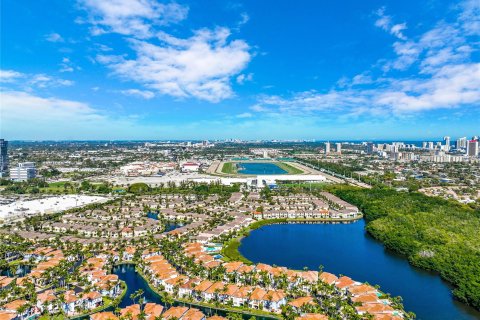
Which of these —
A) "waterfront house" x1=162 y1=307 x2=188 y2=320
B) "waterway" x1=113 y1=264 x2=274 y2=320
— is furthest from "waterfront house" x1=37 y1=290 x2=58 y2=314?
"waterfront house" x1=162 y1=307 x2=188 y2=320

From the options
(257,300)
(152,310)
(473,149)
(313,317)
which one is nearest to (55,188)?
(152,310)

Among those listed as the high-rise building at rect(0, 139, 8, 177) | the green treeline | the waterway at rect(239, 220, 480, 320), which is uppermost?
the high-rise building at rect(0, 139, 8, 177)

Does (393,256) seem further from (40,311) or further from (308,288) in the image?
(40,311)

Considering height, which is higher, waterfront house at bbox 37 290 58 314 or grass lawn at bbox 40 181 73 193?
grass lawn at bbox 40 181 73 193

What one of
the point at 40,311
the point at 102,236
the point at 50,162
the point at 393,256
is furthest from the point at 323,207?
the point at 50,162

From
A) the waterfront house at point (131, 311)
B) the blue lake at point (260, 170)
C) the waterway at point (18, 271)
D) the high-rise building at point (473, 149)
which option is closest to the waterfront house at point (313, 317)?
the waterfront house at point (131, 311)

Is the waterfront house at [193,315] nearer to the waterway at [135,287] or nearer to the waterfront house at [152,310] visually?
the waterway at [135,287]

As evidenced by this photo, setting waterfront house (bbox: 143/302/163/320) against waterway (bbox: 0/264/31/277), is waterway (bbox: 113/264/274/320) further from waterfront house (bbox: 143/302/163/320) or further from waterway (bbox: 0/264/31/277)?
waterway (bbox: 0/264/31/277)
